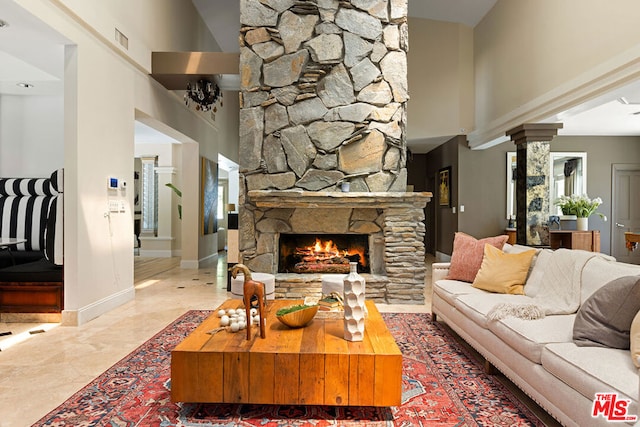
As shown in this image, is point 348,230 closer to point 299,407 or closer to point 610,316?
point 299,407

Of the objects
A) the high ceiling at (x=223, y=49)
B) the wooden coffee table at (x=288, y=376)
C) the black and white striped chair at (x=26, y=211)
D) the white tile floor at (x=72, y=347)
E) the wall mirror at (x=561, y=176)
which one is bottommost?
the white tile floor at (x=72, y=347)

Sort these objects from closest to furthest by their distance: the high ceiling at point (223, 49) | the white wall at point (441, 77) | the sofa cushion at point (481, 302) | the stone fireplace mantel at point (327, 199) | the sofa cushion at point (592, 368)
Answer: the sofa cushion at point (592, 368), the sofa cushion at point (481, 302), the high ceiling at point (223, 49), the stone fireplace mantel at point (327, 199), the white wall at point (441, 77)

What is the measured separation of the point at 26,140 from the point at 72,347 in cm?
375

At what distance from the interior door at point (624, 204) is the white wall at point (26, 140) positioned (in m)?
9.93

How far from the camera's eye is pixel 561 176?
876 cm

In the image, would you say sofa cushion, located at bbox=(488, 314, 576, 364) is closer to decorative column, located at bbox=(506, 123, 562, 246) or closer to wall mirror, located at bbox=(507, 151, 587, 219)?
decorative column, located at bbox=(506, 123, 562, 246)

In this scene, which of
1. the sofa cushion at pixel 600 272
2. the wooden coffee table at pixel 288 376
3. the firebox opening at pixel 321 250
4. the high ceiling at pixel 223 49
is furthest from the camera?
the firebox opening at pixel 321 250

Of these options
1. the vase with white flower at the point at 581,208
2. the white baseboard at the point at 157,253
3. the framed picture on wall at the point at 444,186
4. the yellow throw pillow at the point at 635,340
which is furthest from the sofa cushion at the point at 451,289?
the white baseboard at the point at 157,253

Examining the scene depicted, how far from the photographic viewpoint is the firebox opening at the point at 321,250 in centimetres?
539

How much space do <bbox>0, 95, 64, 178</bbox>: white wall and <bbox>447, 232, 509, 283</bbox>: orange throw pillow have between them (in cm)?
532

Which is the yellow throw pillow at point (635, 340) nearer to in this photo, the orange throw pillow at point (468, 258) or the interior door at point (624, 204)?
the orange throw pillow at point (468, 258)

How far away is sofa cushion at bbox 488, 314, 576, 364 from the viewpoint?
2.18 meters

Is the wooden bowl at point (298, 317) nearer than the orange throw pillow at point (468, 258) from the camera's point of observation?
Yes

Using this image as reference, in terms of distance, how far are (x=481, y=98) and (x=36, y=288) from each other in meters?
7.42
